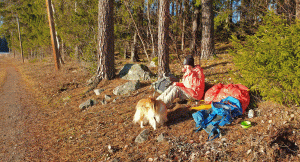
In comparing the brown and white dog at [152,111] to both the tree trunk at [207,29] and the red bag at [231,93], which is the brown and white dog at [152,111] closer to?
the red bag at [231,93]

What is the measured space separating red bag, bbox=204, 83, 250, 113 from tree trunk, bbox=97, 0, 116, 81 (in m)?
5.22

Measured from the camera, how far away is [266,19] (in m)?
4.08

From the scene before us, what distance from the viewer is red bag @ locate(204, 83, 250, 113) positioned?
413 cm

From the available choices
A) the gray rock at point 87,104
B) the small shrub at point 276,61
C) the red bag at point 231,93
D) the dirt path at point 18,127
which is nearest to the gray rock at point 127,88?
the gray rock at point 87,104

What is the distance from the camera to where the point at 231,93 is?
4316 millimetres

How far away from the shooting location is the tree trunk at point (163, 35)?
22.5 ft

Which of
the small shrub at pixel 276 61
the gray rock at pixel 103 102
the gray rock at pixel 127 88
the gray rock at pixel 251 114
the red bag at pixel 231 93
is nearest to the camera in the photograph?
the small shrub at pixel 276 61

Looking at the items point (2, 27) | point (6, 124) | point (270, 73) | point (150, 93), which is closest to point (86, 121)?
point (150, 93)

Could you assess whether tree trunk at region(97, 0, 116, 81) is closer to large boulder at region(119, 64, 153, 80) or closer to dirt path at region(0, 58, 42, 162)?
large boulder at region(119, 64, 153, 80)

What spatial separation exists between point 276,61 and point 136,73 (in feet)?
19.3

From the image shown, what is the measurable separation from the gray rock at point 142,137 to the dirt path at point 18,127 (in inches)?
93.8

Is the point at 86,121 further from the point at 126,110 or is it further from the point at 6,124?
the point at 6,124

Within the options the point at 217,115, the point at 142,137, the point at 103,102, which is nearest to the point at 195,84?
the point at 217,115

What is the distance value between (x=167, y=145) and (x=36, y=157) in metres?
3.08
